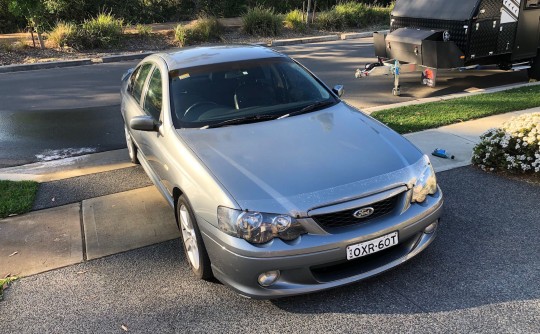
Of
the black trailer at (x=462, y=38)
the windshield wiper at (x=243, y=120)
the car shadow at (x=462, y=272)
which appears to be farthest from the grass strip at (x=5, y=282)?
the black trailer at (x=462, y=38)

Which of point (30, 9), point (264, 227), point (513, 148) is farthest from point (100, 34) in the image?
point (264, 227)

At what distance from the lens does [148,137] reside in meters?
4.62

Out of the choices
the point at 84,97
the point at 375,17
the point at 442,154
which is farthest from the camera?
the point at 375,17

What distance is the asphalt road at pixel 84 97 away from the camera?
23.8 ft

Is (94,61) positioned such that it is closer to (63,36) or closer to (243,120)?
(63,36)

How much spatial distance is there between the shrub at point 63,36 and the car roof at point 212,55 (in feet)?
38.4

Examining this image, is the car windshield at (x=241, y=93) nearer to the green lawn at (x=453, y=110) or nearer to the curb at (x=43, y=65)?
the green lawn at (x=453, y=110)

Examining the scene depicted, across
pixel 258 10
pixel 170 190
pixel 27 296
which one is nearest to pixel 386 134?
pixel 170 190

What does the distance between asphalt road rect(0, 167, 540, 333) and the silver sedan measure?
0.22 metres

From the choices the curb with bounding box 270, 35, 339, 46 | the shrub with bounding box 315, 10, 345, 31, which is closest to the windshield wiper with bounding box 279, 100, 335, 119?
the curb with bounding box 270, 35, 339, 46

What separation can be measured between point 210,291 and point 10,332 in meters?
Answer: 1.34

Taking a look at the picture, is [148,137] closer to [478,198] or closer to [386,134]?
[386,134]

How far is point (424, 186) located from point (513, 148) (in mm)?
2426

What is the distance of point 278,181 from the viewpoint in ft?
10.7
